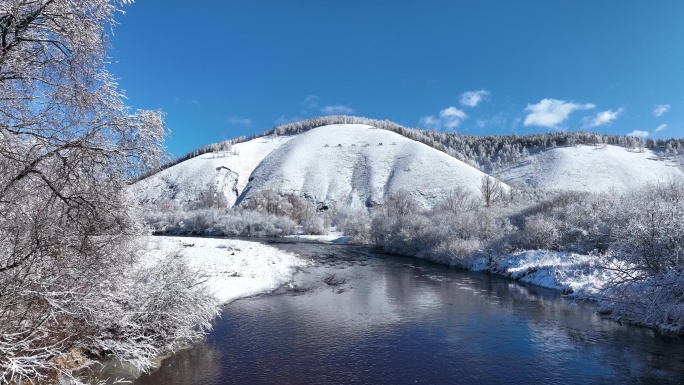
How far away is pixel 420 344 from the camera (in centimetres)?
1568

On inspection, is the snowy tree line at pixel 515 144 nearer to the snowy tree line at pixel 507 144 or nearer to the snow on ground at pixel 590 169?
the snowy tree line at pixel 507 144

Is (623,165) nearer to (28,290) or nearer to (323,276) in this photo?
(323,276)

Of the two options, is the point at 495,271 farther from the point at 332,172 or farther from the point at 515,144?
the point at 515,144

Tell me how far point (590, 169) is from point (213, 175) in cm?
12414

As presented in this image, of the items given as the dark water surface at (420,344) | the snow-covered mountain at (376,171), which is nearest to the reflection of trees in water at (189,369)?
the dark water surface at (420,344)

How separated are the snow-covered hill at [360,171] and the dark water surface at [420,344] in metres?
83.4

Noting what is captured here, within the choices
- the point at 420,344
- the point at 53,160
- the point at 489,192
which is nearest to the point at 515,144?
the point at 489,192

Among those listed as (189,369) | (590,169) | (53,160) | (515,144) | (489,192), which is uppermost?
(515,144)

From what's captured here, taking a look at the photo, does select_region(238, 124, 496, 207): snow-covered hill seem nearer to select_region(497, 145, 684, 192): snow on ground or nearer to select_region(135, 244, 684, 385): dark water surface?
select_region(497, 145, 684, 192): snow on ground

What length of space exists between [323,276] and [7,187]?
27051mm

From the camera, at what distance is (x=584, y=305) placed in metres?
21.9

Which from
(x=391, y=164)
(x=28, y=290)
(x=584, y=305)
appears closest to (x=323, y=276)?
(x=584, y=305)

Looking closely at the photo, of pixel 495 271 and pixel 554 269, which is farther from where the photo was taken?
pixel 495 271

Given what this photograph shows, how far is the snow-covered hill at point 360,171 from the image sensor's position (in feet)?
387
